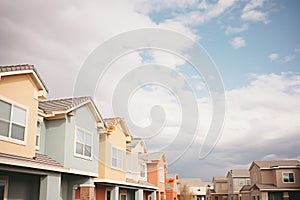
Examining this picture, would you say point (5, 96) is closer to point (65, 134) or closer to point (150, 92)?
point (65, 134)

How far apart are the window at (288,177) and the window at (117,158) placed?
108 feet

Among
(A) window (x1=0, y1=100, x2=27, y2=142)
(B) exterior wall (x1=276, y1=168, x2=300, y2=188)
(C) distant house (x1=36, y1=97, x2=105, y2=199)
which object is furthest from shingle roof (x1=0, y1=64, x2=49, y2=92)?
(B) exterior wall (x1=276, y1=168, x2=300, y2=188)

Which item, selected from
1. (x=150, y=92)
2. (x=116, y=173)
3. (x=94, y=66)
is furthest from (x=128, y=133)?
(x=94, y=66)

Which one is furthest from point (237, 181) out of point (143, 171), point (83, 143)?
point (83, 143)

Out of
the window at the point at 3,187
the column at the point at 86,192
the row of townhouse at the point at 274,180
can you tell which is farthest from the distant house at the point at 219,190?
the window at the point at 3,187

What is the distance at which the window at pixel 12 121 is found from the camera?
497 inches

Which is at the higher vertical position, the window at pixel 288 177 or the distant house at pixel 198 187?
the window at pixel 288 177

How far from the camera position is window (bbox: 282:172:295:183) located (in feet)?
156

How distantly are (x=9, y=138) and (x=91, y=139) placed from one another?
6.50m

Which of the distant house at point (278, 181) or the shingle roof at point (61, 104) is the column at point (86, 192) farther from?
the distant house at point (278, 181)

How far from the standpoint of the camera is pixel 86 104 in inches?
734

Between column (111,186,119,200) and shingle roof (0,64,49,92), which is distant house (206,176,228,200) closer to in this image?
column (111,186,119,200)

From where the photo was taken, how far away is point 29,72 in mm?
13961

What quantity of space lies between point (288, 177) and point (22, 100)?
4346 centimetres
